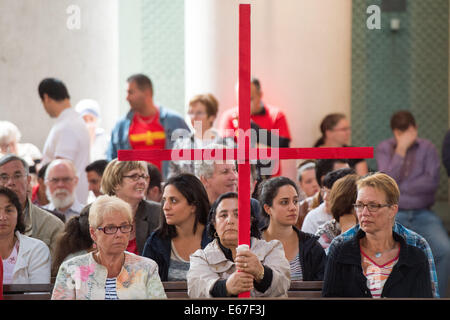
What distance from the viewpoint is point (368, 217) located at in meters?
1.78

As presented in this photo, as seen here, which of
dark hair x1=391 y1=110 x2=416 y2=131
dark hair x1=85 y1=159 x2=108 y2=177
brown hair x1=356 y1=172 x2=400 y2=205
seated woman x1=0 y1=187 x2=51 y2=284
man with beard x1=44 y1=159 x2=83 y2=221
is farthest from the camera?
man with beard x1=44 y1=159 x2=83 y2=221

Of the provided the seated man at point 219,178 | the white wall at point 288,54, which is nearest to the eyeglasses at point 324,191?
the white wall at point 288,54

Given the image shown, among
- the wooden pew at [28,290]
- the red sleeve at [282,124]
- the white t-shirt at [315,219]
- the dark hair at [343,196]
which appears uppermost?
the red sleeve at [282,124]

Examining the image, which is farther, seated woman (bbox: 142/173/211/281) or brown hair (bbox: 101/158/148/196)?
brown hair (bbox: 101/158/148/196)

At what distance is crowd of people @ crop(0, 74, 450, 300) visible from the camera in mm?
1753

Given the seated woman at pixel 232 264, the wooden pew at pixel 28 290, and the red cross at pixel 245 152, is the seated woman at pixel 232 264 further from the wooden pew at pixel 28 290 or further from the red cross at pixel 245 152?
the wooden pew at pixel 28 290

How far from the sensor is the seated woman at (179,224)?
73.4 inches

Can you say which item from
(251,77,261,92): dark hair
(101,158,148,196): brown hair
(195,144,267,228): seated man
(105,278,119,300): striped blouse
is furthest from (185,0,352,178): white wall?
(105,278,119,300): striped blouse

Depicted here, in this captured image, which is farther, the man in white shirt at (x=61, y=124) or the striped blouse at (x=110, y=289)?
the man in white shirt at (x=61, y=124)

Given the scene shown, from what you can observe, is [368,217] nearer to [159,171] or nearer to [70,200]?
[159,171]

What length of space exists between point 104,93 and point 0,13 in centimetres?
28

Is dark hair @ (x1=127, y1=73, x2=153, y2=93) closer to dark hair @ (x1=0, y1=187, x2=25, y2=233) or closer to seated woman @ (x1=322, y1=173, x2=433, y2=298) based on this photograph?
dark hair @ (x1=0, y1=187, x2=25, y2=233)

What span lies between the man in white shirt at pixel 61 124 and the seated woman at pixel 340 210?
59 centimetres
